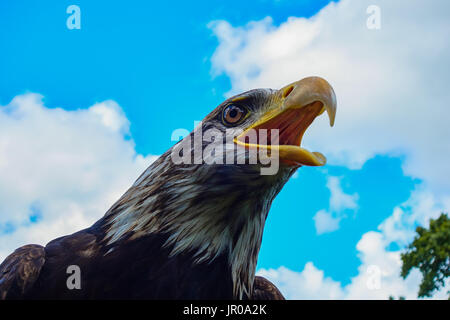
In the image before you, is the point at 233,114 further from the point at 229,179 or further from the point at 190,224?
the point at 190,224

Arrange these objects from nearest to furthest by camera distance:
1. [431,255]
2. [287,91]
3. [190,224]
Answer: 1. [190,224]
2. [287,91]
3. [431,255]

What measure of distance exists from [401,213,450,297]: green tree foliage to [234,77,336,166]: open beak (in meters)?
24.7

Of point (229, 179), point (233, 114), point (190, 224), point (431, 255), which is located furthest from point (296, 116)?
point (431, 255)

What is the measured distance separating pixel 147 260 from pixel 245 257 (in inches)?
37.1

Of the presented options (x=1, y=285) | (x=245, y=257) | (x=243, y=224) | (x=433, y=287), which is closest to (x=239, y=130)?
(x=243, y=224)

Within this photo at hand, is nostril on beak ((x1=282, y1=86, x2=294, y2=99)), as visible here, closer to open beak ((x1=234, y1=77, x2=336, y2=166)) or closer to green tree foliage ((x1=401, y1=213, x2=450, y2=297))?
open beak ((x1=234, y1=77, x2=336, y2=166))

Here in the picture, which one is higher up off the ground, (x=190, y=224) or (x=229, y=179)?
(x=229, y=179)

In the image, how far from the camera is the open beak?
3.18 meters

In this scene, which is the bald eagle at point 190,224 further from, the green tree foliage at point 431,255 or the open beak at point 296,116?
the green tree foliage at point 431,255

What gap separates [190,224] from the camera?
3412 millimetres

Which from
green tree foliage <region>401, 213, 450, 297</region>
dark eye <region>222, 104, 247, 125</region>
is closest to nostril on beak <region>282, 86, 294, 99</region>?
dark eye <region>222, 104, 247, 125</region>

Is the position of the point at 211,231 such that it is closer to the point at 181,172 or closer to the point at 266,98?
the point at 181,172

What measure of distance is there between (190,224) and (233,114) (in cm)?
108

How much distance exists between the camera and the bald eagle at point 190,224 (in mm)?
3232
